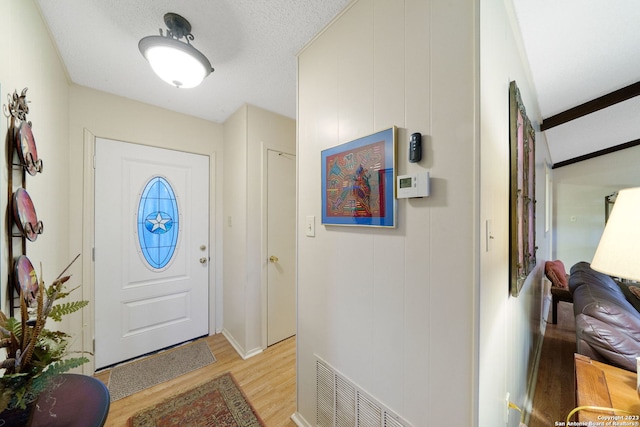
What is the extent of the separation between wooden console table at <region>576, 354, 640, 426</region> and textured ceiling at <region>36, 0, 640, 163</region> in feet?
5.83

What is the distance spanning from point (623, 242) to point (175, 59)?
2.18 m

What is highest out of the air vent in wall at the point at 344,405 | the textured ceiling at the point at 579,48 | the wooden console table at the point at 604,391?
Result: the textured ceiling at the point at 579,48

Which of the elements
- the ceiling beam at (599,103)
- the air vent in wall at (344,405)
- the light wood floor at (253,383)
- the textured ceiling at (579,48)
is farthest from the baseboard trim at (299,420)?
the ceiling beam at (599,103)

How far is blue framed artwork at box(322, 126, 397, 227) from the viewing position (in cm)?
101

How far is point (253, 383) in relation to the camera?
6.15ft

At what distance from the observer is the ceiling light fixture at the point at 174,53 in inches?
50.2

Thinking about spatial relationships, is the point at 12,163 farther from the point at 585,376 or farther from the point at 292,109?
the point at 585,376

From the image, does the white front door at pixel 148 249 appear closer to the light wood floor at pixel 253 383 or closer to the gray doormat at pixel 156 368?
the gray doormat at pixel 156 368

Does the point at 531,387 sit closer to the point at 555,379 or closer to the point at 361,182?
the point at 555,379

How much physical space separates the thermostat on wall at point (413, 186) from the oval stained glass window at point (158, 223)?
90.5 inches

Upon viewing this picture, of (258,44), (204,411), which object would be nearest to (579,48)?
(258,44)

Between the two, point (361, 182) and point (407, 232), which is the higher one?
point (361, 182)

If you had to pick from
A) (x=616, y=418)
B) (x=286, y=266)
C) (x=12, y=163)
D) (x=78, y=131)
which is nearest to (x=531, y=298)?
(x=616, y=418)

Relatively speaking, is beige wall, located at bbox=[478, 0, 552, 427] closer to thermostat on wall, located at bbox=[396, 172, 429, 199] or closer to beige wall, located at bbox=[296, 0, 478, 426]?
beige wall, located at bbox=[296, 0, 478, 426]
